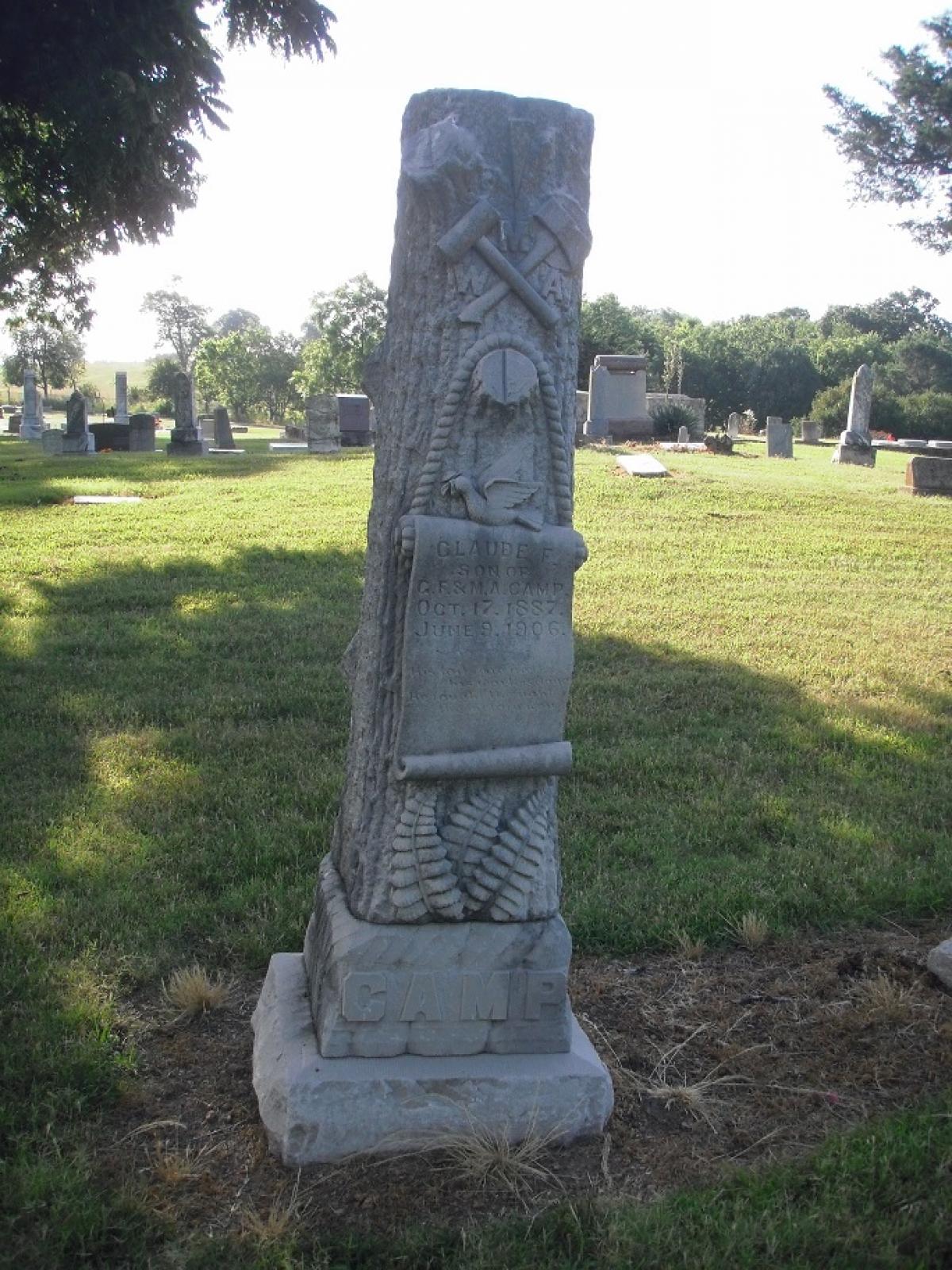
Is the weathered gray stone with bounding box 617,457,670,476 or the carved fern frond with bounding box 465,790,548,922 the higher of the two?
the weathered gray stone with bounding box 617,457,670,476

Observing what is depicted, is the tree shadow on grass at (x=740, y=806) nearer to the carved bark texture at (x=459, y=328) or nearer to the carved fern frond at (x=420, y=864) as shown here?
the carved fern frond at (x=420, y=864)

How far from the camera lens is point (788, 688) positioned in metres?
7.41

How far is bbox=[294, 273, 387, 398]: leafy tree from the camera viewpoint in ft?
161

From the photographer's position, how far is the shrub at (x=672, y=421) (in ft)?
84.0

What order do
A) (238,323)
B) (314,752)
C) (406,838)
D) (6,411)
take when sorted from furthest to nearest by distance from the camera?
(238,323), (6,411), (314,752), (406,838)

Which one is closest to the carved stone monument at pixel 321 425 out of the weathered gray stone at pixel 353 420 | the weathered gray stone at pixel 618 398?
the weathered gray stone at pixel 353 420

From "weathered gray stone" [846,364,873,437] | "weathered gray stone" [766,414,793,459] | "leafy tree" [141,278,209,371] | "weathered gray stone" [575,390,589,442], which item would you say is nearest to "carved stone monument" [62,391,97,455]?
"weathered gray stone" [575,390,589,442]

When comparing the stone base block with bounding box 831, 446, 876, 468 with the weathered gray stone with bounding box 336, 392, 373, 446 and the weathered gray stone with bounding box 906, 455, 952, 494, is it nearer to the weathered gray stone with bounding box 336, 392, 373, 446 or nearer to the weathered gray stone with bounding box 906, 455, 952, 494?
the weathered gray stone with bounding box 906, 455, 952, 494

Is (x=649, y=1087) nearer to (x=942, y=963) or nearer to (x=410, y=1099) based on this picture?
(x=410, y=1099)

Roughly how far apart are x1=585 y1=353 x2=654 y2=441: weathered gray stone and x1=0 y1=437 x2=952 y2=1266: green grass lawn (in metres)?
12.7

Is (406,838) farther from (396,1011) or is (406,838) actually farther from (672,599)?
(672,599)

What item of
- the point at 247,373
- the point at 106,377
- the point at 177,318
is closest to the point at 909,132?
the point at 247,373

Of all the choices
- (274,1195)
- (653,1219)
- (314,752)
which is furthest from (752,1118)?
(314,752)

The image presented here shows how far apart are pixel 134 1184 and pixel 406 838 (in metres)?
1.10
